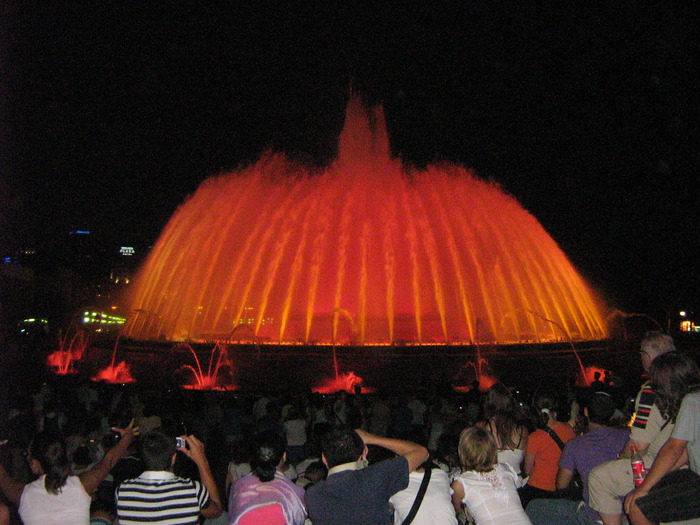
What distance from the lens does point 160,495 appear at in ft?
12.1

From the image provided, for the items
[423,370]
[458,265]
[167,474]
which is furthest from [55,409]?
[458,265]

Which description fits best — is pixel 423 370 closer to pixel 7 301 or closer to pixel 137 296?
pixel 137 296

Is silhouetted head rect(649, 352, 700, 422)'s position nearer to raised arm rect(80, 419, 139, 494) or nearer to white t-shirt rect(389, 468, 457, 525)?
white t-shirt rect(389, 468, 457, 525)

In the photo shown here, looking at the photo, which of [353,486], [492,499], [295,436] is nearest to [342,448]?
[353,486]

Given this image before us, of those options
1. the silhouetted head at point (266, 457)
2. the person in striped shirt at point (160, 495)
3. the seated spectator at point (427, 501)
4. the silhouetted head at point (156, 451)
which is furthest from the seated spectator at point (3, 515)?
the seated spectator at point (427, 501)

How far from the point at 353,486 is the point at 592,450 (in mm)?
2451

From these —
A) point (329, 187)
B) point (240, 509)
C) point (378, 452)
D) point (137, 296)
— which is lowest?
point (240, 509)

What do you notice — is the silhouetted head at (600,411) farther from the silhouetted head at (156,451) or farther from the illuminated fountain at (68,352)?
the illuminated fountain at (68,352)

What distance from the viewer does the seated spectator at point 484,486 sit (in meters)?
3.60

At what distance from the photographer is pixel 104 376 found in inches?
798

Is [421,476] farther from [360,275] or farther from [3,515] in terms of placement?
[360,275]

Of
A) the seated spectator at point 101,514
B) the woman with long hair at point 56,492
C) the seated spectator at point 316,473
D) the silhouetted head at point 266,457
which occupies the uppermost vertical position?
the silhouetted head at point 266,457

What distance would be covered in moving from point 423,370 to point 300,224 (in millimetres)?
11848

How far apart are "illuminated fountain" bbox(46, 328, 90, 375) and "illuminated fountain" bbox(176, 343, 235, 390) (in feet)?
27.6
